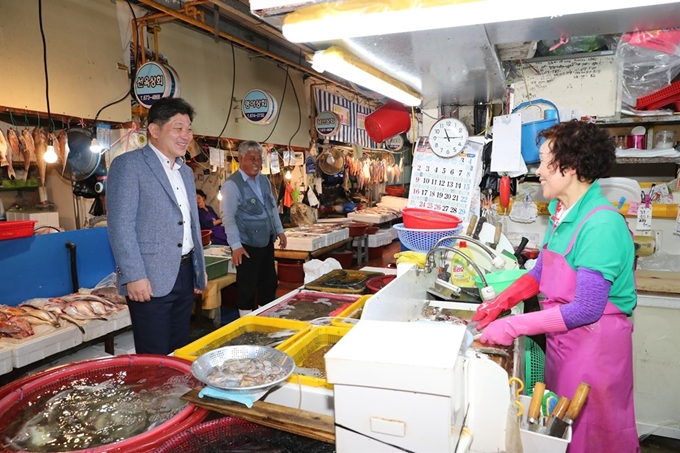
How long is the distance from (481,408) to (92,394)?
1.43 meters

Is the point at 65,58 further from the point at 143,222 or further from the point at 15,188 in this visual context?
the point at 143,222

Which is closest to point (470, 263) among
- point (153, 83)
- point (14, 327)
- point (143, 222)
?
point (143, 222)

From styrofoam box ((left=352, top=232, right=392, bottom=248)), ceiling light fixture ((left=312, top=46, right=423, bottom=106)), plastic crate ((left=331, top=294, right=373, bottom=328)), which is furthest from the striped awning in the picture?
plastic crate ((left=331, top=294, right=373, bottom=328))

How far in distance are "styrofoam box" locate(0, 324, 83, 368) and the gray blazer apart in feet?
3.65

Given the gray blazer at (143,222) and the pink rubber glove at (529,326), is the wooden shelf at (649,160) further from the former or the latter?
the gray blazer at (143,222)

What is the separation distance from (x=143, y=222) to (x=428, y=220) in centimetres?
196

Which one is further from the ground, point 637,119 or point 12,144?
point 637,119

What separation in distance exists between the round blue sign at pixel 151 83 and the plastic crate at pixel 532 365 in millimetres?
4440

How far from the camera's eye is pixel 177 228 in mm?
2893

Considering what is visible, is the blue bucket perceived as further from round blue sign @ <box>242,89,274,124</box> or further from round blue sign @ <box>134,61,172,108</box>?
round blue sign @ <box>242,89,274,124</box>

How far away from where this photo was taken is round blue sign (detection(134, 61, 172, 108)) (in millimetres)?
4867

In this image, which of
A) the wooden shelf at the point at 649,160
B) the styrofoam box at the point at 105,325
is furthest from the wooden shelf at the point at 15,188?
the wooden shelf at the point at 649,160

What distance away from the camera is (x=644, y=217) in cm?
401

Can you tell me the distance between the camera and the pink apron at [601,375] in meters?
2.21
